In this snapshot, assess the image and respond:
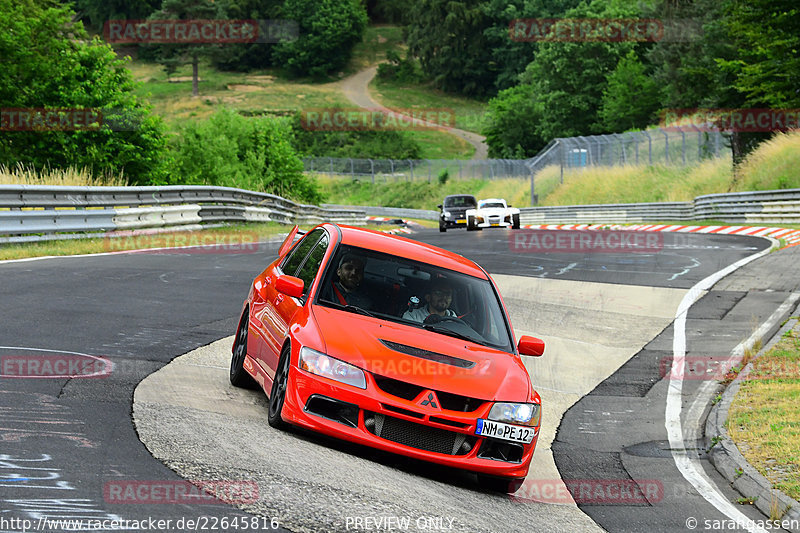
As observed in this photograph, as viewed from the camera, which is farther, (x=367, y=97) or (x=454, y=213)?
(x=367, y=97)

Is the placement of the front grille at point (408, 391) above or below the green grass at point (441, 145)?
above

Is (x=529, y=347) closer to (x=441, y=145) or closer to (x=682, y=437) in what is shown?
(x=682, y=437)

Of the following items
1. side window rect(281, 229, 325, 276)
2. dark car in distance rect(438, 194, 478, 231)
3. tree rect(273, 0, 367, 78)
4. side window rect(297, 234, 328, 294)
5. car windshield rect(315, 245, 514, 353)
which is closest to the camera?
car windshield rect(315, 245, 514, 353)

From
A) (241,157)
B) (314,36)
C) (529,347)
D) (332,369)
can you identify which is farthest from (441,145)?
(332,369)

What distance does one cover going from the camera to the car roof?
27.0 feet

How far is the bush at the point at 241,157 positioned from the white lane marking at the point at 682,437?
21.1m

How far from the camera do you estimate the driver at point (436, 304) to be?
7848mm

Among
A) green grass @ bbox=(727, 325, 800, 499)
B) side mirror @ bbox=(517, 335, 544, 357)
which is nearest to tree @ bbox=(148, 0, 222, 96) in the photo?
green grass @ bbox=(727, 325, 800, 499)

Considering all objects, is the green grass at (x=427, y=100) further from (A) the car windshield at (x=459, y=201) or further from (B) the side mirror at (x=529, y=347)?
(B) the side mirror at (x=529, y=347)

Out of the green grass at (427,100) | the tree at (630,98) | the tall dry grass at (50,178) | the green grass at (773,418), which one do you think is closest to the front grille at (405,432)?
the green grass at (773,418)

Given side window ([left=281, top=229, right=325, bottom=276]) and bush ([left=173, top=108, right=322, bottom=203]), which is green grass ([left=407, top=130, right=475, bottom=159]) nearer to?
bush ([left=173, top=108, right=322, bottom=203])

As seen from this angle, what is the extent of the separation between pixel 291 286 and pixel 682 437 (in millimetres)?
4046

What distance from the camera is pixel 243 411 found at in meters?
7.79

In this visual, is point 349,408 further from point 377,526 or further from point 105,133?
point 105,133
